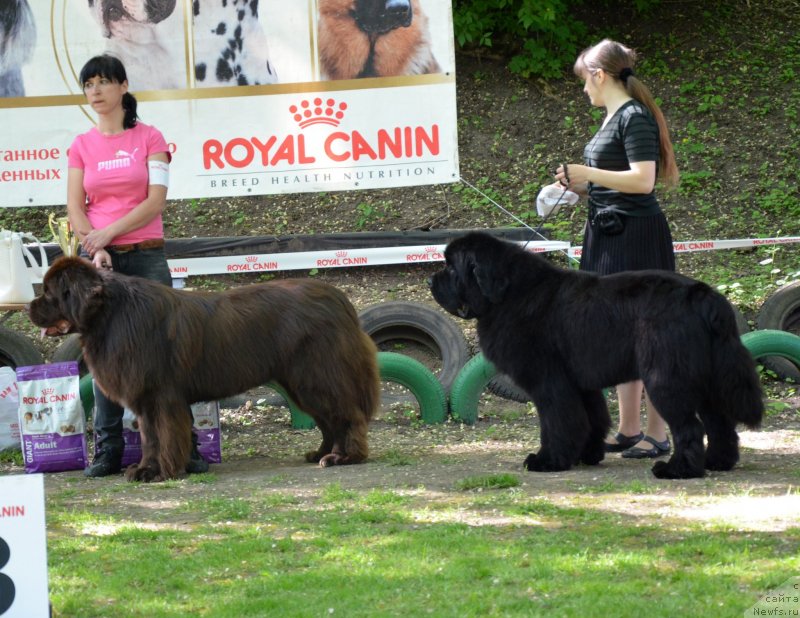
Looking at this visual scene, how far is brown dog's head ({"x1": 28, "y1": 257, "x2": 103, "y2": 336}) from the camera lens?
5.91 m

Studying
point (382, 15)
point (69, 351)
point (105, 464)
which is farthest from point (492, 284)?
point (382, 15)

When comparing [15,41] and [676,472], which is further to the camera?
[15,41]

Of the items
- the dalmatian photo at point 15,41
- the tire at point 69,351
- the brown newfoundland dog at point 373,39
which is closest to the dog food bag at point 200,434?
the tire at point 69,351

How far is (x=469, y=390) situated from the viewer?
7.68 meters

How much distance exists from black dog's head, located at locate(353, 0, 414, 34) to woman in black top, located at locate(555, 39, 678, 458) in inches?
131

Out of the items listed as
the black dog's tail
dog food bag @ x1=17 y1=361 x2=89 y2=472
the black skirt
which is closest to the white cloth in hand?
the black skirt

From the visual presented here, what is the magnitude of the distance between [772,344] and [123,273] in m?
4.52

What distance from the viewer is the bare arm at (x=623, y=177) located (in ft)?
18.8

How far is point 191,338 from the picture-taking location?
5.98 meters

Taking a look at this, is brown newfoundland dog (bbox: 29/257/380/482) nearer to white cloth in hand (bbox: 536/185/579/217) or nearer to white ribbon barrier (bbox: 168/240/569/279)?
white cloth in hand (bbox: 536/185/579/217)

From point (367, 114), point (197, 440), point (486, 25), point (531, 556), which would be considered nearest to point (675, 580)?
point (531, 556)

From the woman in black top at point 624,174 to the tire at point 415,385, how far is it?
1.87 m

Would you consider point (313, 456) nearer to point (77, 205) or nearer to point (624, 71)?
point (77, 205)

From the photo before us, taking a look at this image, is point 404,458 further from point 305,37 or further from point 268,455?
point 305,37
